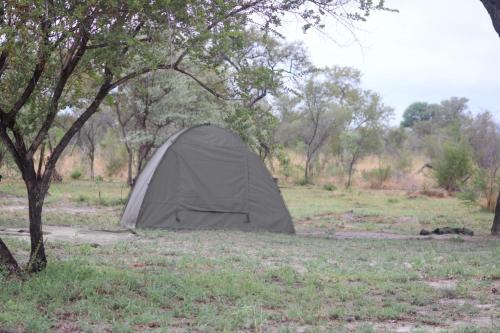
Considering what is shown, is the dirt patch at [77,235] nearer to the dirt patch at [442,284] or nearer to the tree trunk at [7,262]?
the tree trunk at [7,262]

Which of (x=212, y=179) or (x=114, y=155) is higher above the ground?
(x=114, y=155)

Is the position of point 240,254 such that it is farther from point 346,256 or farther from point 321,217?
point 321,217

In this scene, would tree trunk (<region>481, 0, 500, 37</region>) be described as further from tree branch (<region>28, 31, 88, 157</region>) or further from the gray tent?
tree branch (<region>28, 31, 88, 157</region>)

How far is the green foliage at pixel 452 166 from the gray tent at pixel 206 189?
14019 mm

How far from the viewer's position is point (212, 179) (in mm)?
13898

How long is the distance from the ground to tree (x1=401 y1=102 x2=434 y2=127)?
55.8m

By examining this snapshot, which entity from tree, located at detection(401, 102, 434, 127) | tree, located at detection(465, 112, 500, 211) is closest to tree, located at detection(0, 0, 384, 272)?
tree, located at detection(465, 112, 500, 211)

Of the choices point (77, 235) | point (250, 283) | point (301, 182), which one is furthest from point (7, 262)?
point (301, 182)

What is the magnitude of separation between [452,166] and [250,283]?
21329 mm

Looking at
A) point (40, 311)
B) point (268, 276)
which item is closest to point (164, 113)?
point (268, 276)

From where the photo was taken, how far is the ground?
5.56m

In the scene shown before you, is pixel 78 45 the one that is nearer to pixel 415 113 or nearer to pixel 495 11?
pixel 495 11

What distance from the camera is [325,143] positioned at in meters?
38.7

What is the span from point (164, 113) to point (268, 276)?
17.7 metres
